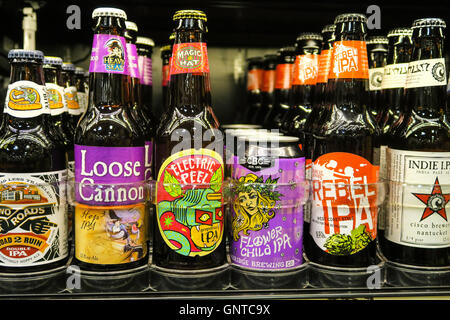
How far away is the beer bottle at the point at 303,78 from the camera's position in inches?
52.9

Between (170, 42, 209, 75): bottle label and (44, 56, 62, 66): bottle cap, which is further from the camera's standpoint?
(44, 56, 62, 66): bottle cap

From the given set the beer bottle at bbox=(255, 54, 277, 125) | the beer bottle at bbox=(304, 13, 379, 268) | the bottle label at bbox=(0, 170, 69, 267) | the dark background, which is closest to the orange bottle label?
the beer bottle at bbox=(255, 54, 277, 125)

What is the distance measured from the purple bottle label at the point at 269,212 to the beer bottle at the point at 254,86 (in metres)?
1.03

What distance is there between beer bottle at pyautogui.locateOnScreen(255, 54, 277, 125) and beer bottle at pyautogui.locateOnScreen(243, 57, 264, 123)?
16 millimetres

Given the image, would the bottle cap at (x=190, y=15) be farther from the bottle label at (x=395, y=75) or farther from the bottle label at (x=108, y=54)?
the bottle label at (x=395, y=75)

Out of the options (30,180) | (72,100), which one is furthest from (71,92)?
(30,180)

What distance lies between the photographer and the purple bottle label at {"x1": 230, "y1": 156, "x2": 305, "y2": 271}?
0.93m

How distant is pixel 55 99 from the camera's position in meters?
1.19

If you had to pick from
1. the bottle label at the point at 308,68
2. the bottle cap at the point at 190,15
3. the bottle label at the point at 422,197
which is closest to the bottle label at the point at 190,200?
the bottle cap at the point at 190,15

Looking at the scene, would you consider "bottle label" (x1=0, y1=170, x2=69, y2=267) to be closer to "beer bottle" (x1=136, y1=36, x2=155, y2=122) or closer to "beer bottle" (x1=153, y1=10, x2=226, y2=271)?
"beer bottle" (x1=153, y1=10, x2=226, y2=271)

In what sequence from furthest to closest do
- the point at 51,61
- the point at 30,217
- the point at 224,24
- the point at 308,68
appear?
1. the point at 224,24
2. the point at 308,68
3. the point at 51,61
4. the point at 30,217

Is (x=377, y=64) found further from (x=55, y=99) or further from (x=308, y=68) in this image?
(x=55, y=99)

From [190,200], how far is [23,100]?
472mm
